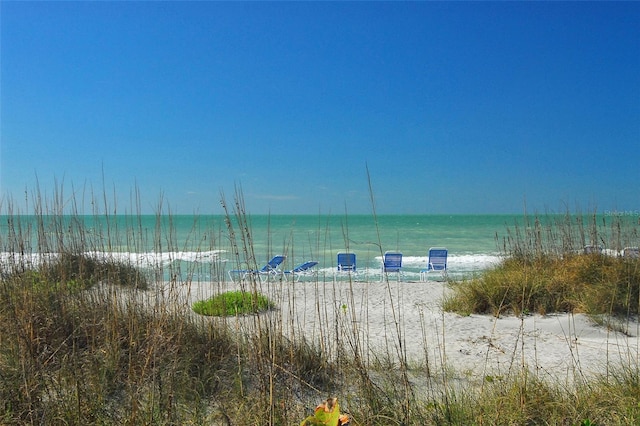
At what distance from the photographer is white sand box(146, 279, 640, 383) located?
4.15 metres

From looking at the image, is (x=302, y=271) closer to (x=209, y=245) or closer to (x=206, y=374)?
(x=209, y=245)

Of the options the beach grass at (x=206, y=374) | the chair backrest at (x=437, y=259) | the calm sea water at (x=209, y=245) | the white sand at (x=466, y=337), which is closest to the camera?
the beach grass at (x=206, y=374)

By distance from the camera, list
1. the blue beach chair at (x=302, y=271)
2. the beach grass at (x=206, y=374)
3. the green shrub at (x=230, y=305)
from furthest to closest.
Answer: the blue beach chair at (x=302, y=271) → the green shrub at (x=230, y=305) → the beach grass at (x=206, y=374)

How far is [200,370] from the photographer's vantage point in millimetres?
3787

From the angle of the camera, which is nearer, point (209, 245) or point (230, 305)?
point (209, 245)

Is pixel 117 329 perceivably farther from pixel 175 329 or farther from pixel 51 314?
pixel 51 314

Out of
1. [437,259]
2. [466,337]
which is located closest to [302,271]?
[437,259]

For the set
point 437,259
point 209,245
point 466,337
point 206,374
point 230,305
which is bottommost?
point 466,337

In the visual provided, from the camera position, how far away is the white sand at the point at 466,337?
415cm

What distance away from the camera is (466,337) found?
20.8 feet

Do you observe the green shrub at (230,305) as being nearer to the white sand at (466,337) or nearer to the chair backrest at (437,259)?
the white sand at (466,337)

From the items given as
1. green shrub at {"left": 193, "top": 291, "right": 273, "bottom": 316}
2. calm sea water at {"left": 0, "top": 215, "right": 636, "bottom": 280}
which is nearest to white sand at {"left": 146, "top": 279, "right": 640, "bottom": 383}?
green shrub at {"left": 193, "top": 291, "right": 273, "bottom": 316}

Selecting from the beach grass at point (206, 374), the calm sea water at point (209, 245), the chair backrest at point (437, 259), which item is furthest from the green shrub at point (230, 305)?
the chair backrest at point (437, 259)

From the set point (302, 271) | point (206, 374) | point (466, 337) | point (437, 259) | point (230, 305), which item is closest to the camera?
point (206, 374)
